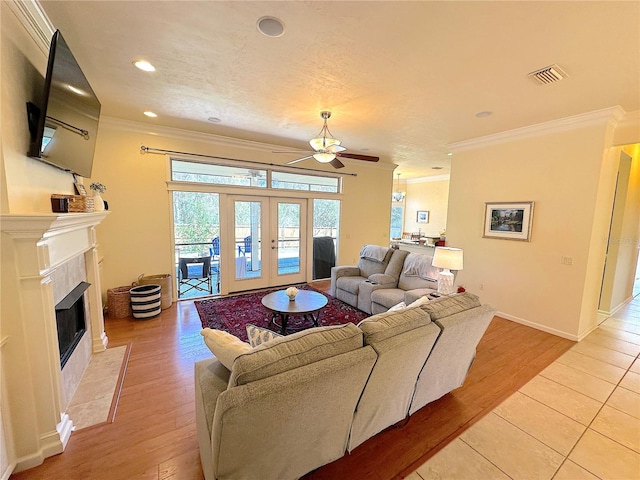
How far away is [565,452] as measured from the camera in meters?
1.84

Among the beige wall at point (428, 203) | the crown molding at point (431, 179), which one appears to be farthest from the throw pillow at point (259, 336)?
the crown molding at point (431, 179)

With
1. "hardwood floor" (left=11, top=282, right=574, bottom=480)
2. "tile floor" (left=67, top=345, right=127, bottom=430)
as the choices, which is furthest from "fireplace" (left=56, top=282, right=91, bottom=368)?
"hardwood floor" (left=11, top=282, right=574, bottom=480)

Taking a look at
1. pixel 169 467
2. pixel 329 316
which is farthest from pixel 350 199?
pixel 169 467

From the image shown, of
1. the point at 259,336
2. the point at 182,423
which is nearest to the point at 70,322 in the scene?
the point at 182,423

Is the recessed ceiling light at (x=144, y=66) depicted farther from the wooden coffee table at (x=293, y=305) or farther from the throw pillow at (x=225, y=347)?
the wooden coffee table at (x=293, y=305)

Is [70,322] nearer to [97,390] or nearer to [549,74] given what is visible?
[97,390]

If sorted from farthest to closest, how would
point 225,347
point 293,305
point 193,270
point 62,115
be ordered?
point 193,270 < point 293,305 < point 62,115 < point 225,347

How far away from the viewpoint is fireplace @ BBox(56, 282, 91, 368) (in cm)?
209

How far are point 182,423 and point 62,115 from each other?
248 centimetres

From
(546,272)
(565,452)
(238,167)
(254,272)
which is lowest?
(565,452)

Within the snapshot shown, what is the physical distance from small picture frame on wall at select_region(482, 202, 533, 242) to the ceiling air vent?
193cm

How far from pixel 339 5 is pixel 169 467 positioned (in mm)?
3118

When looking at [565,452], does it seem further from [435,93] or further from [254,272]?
[254,272]

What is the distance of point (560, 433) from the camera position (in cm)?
200
